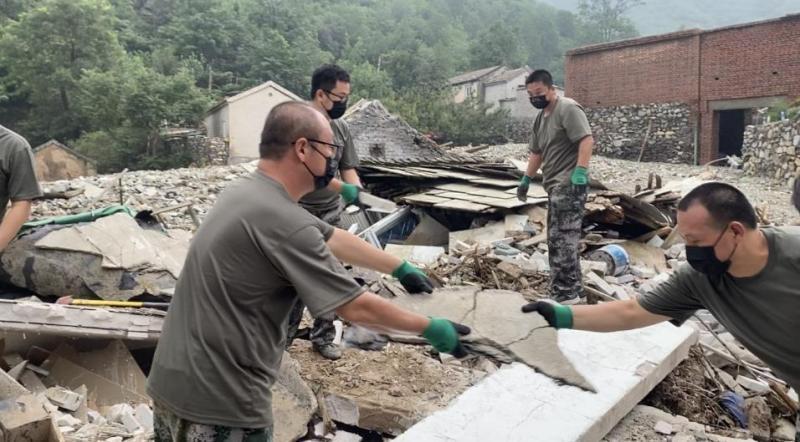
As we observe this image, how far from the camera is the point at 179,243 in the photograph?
5113 mm

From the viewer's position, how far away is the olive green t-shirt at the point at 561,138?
16.3ft

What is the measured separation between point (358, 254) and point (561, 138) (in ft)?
9.78

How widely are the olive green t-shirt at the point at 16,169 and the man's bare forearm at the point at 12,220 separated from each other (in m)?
0.04

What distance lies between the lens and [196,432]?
1.83 metres

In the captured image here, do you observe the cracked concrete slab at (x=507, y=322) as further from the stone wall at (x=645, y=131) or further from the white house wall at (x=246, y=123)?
the white house wall at (x=246, y=123)

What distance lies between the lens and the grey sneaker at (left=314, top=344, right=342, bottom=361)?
4023 mm

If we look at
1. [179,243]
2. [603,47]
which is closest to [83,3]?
[603,47]

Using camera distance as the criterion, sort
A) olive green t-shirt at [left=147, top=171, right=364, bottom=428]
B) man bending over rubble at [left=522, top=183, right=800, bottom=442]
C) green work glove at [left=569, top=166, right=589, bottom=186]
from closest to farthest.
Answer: olive green t-shirt at [left=147, top=171, right=364, bottom=428] < man bending over rubble at [left=522, top=183, right=800, bottom=442] < green work glove at [left=569, top=166, right=589, bottom=186]

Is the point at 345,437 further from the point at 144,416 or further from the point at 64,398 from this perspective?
the point at 64,398

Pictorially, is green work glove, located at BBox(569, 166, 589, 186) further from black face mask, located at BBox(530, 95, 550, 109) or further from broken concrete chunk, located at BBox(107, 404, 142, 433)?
broken concrete chunk, located at BBox(107, 404, 142, 433)

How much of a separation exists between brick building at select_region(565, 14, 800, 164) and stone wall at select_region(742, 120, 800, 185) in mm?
4985

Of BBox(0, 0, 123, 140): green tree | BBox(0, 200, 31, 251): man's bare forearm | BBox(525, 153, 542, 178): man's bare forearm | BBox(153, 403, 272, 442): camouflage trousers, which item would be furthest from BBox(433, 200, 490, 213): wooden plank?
BBox(0, 0, 123, 140): green tree

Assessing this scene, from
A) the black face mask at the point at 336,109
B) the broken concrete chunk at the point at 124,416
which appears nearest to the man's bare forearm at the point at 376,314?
the broken concrete chunk at the point at 124,416

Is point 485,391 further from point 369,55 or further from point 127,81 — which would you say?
point 369,55
